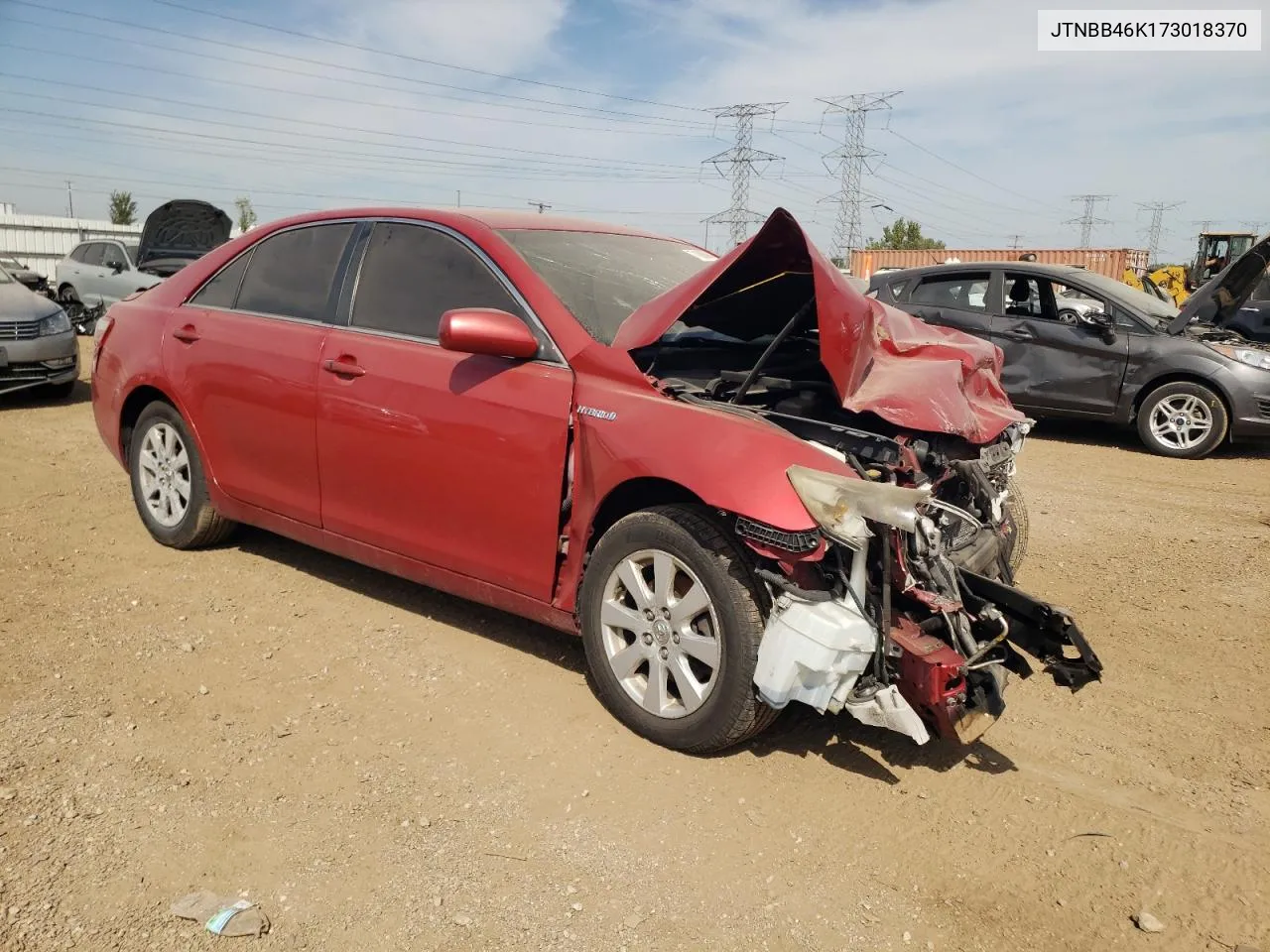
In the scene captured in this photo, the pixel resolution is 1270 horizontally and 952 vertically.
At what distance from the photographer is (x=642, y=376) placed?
331 cm

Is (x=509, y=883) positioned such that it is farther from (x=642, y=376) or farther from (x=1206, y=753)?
(x=1206, y=753)

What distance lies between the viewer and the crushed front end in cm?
280

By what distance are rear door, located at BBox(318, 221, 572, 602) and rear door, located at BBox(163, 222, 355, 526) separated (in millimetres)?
149

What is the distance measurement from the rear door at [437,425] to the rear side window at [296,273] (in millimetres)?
219

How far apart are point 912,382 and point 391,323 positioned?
2.06 m

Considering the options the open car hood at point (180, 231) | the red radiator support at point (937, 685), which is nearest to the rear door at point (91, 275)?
the open car hood at point (180, 231)

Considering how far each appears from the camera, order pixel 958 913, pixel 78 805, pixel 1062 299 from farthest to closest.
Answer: pixel 1062 299, pixel 78 805, pixel 958 913

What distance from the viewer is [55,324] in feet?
31.6

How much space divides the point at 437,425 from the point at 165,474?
2.13 meters

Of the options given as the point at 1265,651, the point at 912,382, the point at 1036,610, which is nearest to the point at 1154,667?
the point at 1265,651

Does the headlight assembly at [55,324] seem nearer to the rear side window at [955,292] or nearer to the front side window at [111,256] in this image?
the front side window at [111,256]

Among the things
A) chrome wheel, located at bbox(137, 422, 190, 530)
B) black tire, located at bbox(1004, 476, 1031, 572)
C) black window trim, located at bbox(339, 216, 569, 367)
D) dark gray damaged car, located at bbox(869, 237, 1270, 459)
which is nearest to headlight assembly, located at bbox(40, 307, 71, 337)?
A: chrome wheel, located at bbox(137, 422, 190, 530)

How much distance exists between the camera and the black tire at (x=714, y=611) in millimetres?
2930

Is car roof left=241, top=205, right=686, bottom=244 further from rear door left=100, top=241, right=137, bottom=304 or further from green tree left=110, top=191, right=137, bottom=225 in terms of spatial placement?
green tree left=110, top=191, right=137, bottom=225
